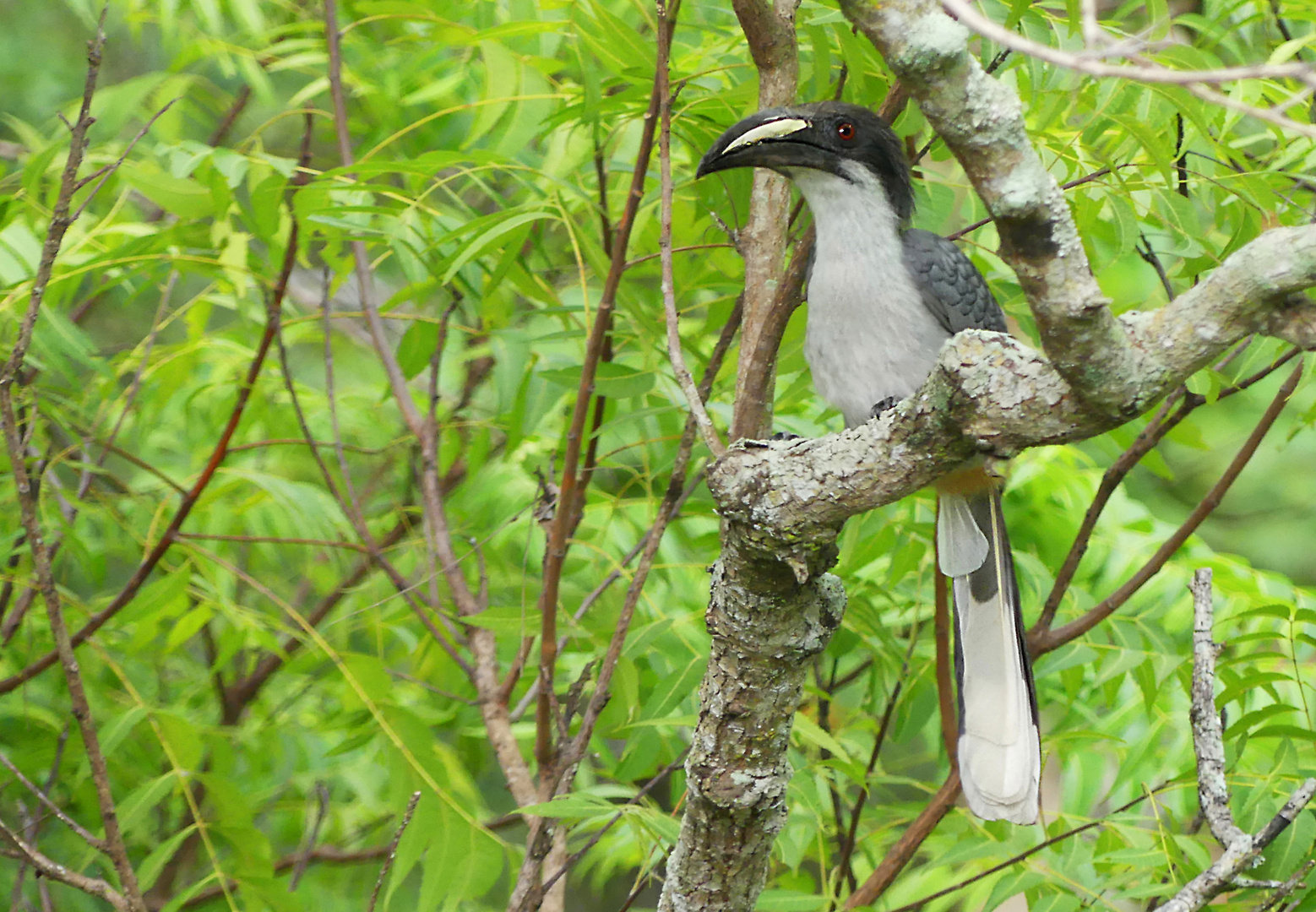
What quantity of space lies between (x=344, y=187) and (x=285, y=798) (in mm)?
2624

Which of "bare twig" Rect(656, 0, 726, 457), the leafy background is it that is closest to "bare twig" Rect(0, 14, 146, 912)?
the leafy background

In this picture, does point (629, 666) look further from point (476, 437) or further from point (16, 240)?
point (16, 240)

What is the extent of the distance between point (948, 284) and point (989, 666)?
76 centimetres

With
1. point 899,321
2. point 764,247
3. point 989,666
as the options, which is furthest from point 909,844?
point 764,247

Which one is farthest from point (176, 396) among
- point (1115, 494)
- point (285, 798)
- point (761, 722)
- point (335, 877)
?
point (1115, 494)

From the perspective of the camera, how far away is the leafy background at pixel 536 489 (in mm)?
2170

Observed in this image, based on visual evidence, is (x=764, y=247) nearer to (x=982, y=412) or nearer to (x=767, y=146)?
(x=767, y=146)

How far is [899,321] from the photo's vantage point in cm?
227

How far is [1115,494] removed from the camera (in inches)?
125

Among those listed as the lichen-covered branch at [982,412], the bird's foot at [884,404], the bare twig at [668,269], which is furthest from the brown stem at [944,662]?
the lichen-covered branch at [982,412]

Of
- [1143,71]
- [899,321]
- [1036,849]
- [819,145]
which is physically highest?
[1143,71]

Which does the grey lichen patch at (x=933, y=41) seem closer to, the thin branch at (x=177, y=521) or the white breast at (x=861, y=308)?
the white breast at (x=861, y=308)

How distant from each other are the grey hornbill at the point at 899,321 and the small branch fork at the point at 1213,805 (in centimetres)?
36

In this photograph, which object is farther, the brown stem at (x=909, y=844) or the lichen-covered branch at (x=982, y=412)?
the brown stem at (x=909, y=844)
